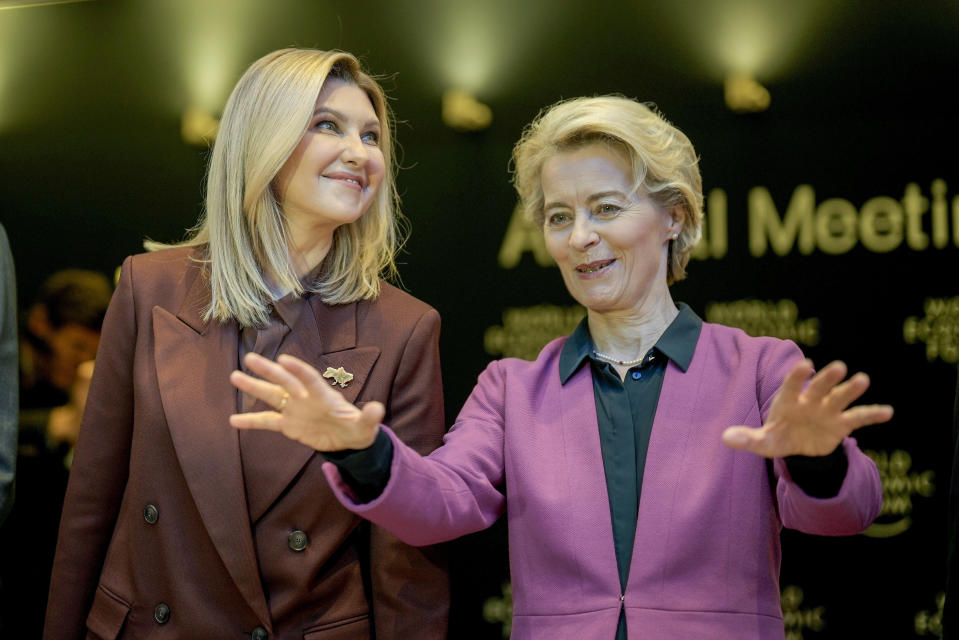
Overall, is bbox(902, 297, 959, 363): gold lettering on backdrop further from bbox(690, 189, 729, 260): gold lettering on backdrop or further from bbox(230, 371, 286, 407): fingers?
bbox(230, 371, 286, 407): fingers

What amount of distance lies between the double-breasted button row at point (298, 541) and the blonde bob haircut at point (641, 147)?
2.85ft

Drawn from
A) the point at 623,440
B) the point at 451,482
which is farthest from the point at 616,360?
the point at 451,482

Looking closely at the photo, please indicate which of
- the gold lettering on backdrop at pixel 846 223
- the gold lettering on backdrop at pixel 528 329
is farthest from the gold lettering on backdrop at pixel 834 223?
the gold lettering on backdrop at pixel 528 329

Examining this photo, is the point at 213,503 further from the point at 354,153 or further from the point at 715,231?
the point at 715,231

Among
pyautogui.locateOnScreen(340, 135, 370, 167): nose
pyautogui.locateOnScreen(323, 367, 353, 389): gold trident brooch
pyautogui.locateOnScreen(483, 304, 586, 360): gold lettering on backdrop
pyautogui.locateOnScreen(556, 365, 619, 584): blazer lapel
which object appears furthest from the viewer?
pyautogui.locateOnScreen(483, 304, 586, 360): gold lettering on backdrop

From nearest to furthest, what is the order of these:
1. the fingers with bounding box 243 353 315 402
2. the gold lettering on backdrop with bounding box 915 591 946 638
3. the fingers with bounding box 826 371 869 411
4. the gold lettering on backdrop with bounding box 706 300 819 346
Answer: the fingers with bounding box 826 371 869 411 < the fingers with bounding box 243 353 315 402 < the gold lettering on backdrop with bounding box 915 591 946 638 < the gold lettering on backdrop with bounding box 706 300 819 346

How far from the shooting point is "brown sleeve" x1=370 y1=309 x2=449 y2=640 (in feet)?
7.03

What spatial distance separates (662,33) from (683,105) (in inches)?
10.3

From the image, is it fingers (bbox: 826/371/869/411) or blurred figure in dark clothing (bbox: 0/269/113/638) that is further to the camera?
blurred figure in dark clothing (bbox: 0/269/113/638)

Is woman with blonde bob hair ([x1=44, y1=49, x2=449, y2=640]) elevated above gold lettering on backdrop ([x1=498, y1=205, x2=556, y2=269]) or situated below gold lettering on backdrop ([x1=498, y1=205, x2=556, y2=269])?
below

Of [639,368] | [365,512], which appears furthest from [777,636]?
[365,512]

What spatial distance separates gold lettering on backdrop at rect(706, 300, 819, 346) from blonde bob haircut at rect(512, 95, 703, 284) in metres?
1.32

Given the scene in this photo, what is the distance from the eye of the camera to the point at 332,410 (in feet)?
5.55

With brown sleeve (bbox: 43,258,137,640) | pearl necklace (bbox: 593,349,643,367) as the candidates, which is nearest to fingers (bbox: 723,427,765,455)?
pearl necklace (bbox: 593,349,643,367)
